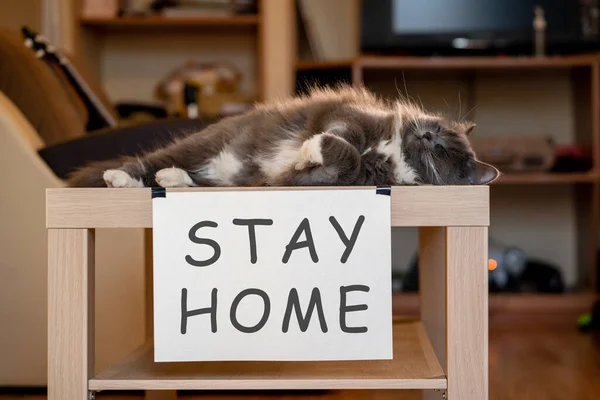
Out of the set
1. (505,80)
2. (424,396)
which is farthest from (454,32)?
(424,396)

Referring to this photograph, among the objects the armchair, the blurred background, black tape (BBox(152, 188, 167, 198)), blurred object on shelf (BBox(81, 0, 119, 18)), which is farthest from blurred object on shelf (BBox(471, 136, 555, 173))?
black tape (BBox(152, 188, 167, 198))

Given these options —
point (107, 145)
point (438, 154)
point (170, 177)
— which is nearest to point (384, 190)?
point (438, 154)

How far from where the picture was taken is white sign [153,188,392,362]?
Result: 1021 mm

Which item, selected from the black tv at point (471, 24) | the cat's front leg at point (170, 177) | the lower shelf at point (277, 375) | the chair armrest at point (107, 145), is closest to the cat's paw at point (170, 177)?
the cat's front leg at point (170, 177)

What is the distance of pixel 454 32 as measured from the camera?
3193mm

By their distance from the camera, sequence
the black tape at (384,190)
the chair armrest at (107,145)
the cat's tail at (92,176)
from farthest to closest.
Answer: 1. the chair armrest at (107,145)
2. the cat's tail at (92,176)
3. the black tape at (384,190)

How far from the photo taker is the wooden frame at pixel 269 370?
1.02m

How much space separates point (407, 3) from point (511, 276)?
46.0 inches

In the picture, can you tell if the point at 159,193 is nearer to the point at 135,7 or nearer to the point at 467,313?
the point at 467,313

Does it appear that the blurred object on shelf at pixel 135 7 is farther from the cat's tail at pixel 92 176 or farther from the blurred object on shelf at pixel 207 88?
the cat's tail at pixel 92 176

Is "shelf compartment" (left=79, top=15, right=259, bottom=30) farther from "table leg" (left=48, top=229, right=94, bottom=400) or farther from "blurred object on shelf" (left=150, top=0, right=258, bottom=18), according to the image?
"table leg" (left=48, top=229, right=94, bottom=400)

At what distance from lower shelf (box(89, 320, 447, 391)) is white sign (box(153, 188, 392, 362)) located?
31mm

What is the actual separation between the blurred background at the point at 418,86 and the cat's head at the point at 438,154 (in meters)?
0.80

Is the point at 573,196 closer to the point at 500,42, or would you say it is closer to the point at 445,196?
the point at 500,42
